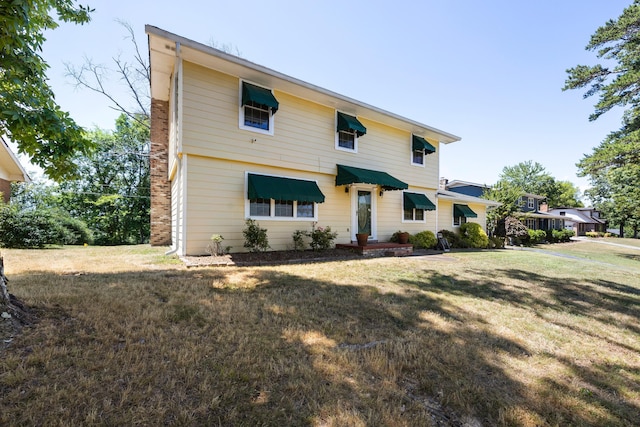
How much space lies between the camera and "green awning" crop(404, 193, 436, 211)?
13.4 metres

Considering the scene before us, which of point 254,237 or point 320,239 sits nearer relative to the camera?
point 254,237

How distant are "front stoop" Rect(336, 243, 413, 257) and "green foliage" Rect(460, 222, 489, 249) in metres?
6.80

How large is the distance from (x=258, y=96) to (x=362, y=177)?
4.74 m

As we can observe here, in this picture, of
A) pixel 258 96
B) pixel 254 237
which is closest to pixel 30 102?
pixel 254 237

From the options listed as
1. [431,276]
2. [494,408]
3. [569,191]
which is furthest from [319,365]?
[569,191]

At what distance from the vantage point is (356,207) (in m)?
11.9

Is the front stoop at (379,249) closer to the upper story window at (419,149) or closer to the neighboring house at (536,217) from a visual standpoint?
the upper story window at (419,149)

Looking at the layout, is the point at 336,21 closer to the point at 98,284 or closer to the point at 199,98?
the point at 199,98

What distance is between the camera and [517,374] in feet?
9.32

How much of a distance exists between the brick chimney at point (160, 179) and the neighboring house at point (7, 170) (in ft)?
24.9

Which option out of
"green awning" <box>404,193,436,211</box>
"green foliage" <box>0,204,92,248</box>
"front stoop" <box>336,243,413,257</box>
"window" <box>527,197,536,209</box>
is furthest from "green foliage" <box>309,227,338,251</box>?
"window" <box>527,197,536,209</box>

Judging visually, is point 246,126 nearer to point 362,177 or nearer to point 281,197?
point 281,197

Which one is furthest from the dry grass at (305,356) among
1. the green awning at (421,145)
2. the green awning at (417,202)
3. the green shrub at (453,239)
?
the green shrub at (453,239)

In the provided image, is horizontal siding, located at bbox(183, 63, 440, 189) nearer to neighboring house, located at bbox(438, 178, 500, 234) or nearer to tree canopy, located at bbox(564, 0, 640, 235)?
neighboring house, located at bbox(438, 178, 500, 234)
